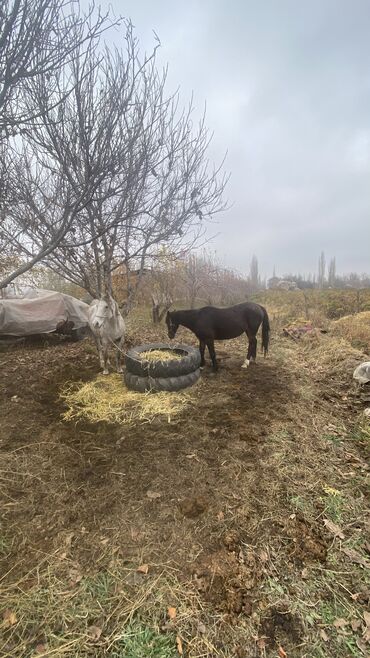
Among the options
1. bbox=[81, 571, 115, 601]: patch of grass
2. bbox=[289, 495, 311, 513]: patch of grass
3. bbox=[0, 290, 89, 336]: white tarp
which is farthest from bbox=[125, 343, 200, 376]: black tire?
bbox=[0, 290, 89, 336]: white tarp

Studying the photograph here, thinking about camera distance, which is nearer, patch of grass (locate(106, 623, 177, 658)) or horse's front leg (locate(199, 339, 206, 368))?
patch of grass (locate(106, 623, 177, 658))

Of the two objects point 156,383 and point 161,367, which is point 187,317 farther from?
point 156,383

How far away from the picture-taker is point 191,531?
2160 mm

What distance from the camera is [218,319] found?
5.16 metres

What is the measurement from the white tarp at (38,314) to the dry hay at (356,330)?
7.22m

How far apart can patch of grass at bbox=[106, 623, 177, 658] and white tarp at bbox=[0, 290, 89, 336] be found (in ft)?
21.3

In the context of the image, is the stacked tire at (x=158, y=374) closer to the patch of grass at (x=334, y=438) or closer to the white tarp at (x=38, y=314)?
the patch of grass at (x=334, y=438)

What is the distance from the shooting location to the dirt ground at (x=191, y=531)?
1608 mm

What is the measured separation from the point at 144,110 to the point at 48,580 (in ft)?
17.5

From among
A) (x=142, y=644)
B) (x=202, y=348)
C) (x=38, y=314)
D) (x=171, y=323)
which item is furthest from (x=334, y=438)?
(x=38, y=314)

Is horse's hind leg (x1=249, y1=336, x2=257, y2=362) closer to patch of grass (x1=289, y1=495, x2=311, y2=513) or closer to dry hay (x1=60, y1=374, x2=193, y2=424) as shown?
dry hay (x1=60, y1=374, x2=193, y2=424)

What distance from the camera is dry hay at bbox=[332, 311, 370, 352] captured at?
7.14 metres

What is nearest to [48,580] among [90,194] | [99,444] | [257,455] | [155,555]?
[155,555]

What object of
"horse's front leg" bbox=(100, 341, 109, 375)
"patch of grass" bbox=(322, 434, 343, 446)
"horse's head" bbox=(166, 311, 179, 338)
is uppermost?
"horse's head" bbox=(166, 311, 179, 338)
